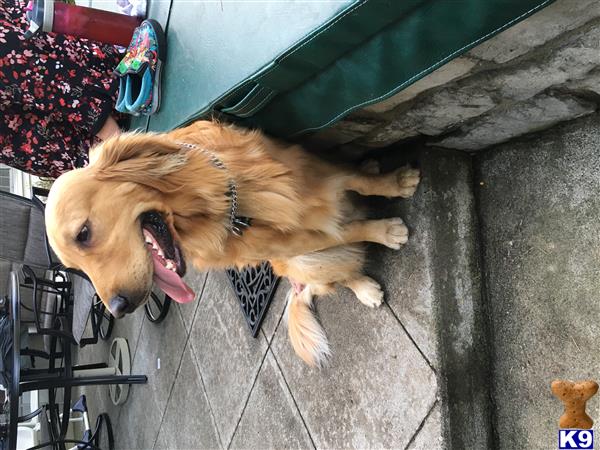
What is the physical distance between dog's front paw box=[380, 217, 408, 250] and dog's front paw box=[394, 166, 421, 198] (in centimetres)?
13

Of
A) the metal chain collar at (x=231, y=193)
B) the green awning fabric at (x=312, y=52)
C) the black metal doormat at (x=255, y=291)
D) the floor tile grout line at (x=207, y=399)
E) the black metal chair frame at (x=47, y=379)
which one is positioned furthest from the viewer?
the floor tile grout line at (x=207, y=399)

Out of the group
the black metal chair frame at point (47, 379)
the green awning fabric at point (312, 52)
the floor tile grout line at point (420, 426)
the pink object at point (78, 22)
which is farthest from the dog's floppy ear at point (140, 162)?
the black metal chair frame at point (47, 379)

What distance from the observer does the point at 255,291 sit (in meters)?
3.52

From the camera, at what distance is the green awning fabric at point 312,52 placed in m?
1.15

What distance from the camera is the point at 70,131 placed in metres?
2.94

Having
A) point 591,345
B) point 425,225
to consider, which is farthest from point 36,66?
point 591,345

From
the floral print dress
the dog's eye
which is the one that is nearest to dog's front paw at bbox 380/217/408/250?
the dog's eye

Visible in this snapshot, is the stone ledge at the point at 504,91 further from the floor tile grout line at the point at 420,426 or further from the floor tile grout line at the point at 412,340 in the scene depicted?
the floor tile grout line at the point at 420,426

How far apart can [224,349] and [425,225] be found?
2.18m

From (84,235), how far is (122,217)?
19 centimetres

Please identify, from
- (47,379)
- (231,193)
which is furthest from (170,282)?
(47,379)

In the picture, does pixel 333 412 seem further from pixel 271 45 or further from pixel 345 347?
pixel 271 45

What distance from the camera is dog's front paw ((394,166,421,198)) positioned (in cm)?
220

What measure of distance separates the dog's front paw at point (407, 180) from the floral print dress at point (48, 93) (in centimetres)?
161
